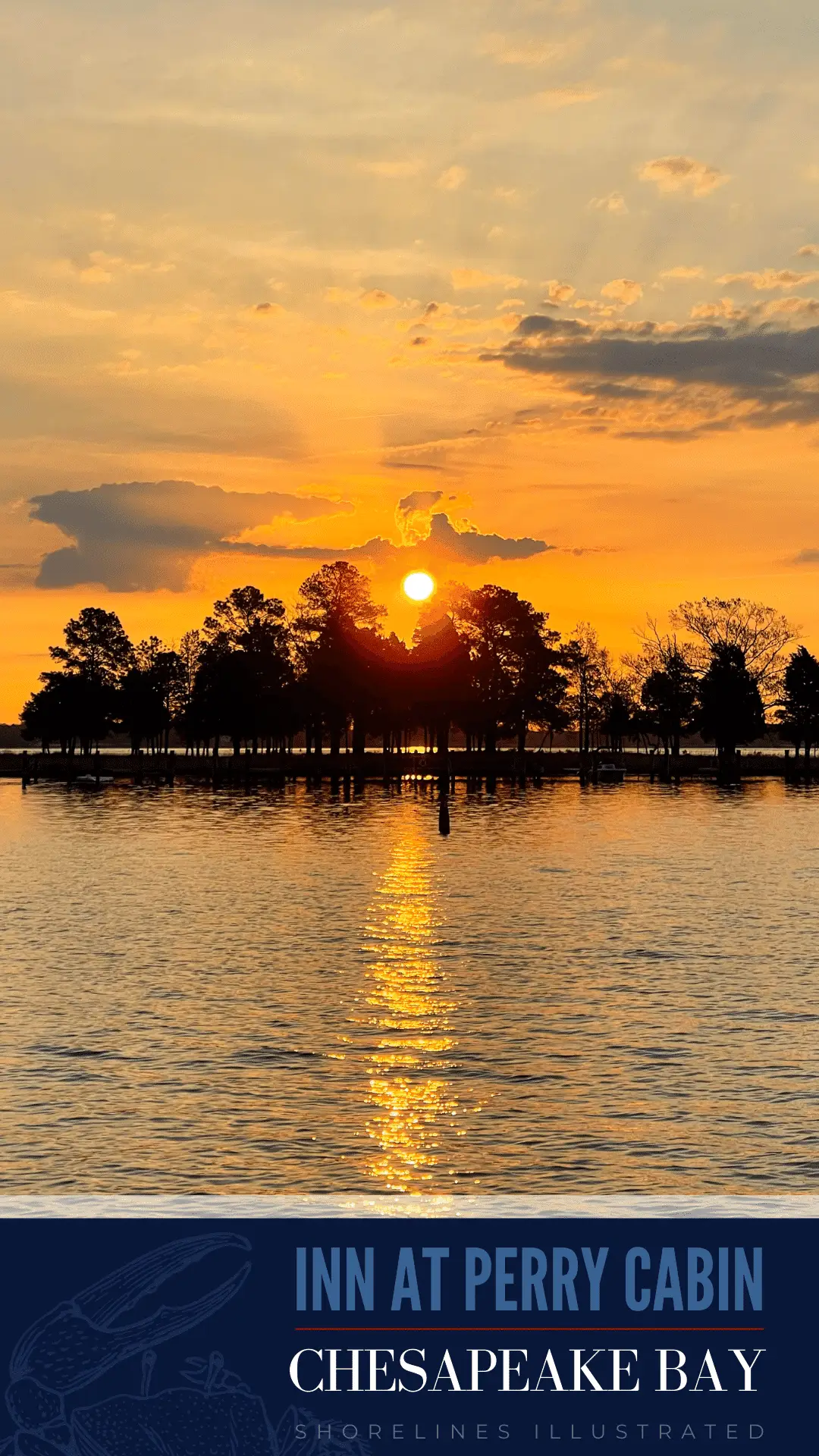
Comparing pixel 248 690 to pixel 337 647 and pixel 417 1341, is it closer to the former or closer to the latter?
pixel 337 647

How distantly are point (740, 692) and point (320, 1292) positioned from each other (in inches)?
7529

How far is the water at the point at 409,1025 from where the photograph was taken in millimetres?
21312

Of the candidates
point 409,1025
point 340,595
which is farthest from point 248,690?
point 409,1025

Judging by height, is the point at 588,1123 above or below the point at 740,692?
below

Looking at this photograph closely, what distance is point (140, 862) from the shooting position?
78.2 m

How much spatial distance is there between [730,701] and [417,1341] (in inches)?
7493

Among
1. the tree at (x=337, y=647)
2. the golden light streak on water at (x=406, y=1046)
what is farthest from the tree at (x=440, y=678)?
the golden light streak on water at (x=406, y=1046)

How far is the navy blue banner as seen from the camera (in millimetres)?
6871

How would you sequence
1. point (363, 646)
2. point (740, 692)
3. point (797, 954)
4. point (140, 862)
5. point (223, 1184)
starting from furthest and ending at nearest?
point (740, 692), point (363, 646), point (140, 862), point (797, 954), point (223, 1184)

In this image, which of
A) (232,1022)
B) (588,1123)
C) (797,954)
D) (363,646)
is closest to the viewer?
(588,1123)

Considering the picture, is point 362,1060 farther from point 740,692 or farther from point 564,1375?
point 740,692

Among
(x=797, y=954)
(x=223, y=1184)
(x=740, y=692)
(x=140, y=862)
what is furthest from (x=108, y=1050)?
(x=740, y=692)

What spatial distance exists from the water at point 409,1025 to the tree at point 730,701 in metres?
116

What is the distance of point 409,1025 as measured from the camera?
107ft
